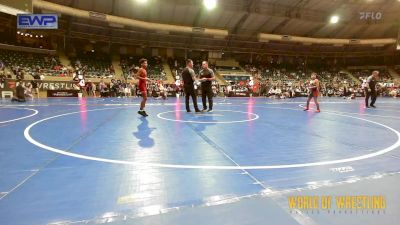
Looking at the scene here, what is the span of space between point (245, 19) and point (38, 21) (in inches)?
850

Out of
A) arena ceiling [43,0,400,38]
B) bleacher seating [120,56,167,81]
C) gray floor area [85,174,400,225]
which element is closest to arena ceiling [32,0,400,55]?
arena ceiling [43,0,400,38]

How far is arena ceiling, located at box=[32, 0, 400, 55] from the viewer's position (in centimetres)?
2970

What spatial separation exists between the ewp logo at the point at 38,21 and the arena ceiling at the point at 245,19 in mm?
6602

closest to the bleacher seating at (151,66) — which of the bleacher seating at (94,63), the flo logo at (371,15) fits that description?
the bleacher seating at (94,63)

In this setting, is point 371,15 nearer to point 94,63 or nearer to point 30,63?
point 94,63

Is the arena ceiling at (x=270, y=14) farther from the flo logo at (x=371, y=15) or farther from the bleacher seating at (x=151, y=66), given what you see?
the bleacher seating at (x=151, y=66)

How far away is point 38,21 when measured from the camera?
20.8 m

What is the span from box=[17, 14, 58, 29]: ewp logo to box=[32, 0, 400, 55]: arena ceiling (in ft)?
21.7

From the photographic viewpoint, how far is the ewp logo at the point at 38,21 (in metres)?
19.3

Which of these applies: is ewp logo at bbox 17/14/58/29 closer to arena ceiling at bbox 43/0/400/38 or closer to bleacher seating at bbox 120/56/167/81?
arena ceiling at bbox 43/0/400/38

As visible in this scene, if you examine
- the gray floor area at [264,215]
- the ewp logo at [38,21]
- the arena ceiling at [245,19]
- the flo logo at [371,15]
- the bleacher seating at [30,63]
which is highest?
the flo logo at [371,15]

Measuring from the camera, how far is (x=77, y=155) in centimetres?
446

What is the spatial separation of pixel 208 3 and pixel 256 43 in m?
13.3

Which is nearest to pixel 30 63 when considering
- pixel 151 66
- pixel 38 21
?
pixel 38 21
